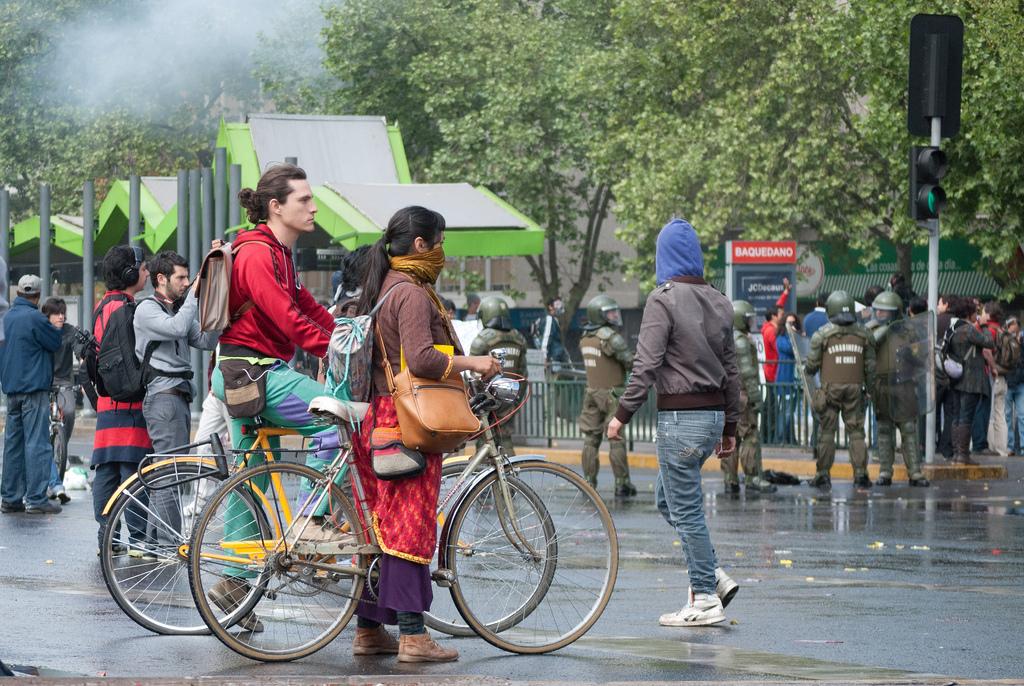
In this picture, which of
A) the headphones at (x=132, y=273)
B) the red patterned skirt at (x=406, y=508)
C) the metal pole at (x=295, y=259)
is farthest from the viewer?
the headphones at (x=132, y=273)

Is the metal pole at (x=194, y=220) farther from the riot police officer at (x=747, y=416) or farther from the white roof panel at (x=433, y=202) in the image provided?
the riot police officer at (x=747, y=416)

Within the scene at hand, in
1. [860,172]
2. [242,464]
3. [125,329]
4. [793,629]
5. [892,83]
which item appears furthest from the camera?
[860,172]

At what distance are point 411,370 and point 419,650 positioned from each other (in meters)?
1.02

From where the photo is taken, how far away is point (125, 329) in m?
9.52

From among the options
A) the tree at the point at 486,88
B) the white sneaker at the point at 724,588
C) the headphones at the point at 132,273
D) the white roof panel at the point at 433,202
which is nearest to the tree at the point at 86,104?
the tree at the point at 486,88

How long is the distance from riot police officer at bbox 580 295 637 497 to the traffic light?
3362 mm

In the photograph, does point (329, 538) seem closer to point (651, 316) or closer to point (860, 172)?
point (651, 316)

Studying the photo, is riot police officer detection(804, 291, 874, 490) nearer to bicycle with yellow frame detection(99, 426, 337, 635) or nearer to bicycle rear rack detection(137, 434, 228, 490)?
bicycle with yellow frame detection(99, 426, 337, 635)

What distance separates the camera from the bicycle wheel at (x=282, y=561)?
21.6 feet

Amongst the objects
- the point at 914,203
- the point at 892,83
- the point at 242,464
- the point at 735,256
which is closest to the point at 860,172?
the point at 892,83

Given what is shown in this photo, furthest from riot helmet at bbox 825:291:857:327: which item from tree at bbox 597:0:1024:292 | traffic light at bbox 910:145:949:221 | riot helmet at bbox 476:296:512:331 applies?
tree at bbox 597:0:1024:292

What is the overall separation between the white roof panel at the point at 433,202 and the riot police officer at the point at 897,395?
234 inches

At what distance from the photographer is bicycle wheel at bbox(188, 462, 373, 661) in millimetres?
6594

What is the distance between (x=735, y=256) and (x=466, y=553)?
57.5 ft
